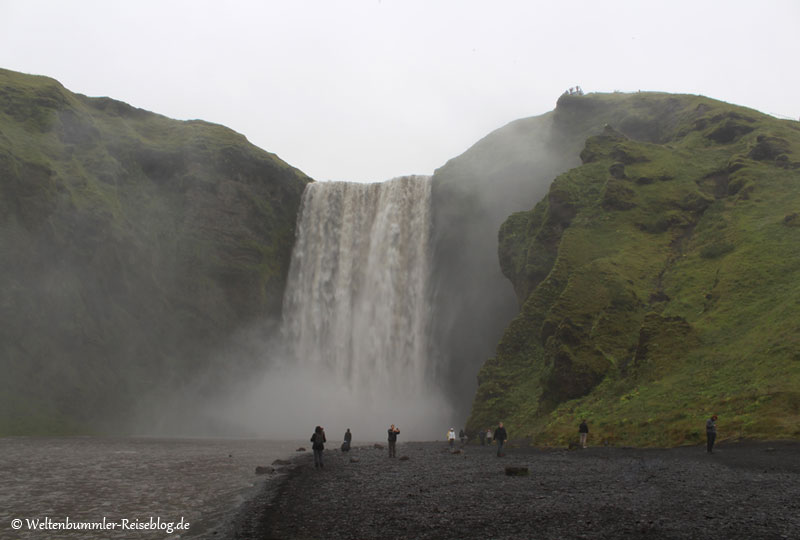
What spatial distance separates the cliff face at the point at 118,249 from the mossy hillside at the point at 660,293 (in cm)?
3358

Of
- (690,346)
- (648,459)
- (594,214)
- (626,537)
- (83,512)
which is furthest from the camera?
(594,214)

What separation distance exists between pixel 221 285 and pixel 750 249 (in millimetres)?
53748

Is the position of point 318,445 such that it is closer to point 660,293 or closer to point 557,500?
point 557,500

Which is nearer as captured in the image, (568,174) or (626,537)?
(626,537)

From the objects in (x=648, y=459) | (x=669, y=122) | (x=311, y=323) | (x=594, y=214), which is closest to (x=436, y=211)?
(x=311, y=323)

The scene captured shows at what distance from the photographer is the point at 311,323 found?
71.2 m

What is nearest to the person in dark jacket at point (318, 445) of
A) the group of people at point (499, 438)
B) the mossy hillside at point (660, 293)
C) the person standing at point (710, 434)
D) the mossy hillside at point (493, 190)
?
the group of people at point (499, 438)

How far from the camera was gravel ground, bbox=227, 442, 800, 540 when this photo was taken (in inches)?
479

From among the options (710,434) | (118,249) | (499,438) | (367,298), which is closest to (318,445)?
(499,438)

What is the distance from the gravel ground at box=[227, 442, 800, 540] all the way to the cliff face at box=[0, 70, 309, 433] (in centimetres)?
3870

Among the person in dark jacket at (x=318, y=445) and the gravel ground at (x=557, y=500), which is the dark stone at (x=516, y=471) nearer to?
the gravel ground at (x=557, y=500)

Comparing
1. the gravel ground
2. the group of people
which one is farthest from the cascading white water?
the gravel ground

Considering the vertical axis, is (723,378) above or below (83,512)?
above

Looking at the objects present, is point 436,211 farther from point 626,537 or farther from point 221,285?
point 626,537
